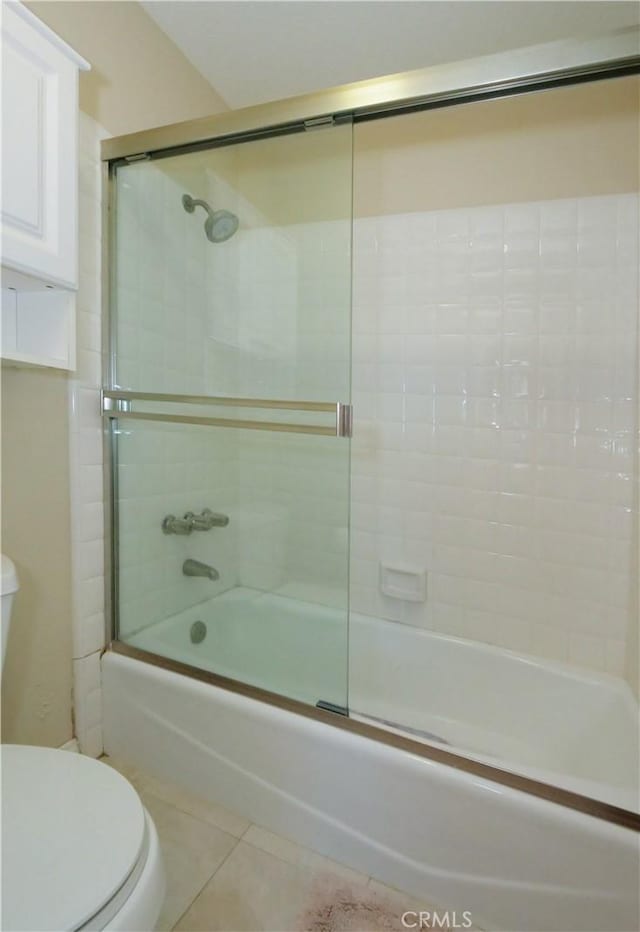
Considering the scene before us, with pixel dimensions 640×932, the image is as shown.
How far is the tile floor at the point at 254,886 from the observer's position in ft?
3.58

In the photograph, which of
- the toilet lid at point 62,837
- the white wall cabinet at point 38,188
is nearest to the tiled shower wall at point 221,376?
the white wall cabinet at point 38,188

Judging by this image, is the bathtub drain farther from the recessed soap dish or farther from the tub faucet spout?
the recessed soap dish

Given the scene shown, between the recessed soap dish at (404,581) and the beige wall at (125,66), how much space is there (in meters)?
1.77

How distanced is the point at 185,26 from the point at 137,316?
3.18 feet

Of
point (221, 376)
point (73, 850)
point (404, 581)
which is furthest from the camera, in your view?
point (404, 581)

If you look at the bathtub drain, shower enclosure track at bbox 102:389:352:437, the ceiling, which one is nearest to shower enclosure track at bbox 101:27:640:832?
shower enclosure track at bbox 102:389:352:437

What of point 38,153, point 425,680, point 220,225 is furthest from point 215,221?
point 425,680

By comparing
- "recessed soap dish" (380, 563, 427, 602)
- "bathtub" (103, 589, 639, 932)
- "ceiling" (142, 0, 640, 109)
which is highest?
"ceiling" (142, 0, 640, 109)

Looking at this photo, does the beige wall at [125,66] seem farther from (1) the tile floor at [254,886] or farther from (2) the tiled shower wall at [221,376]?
(1) the tile floor at [254,886]

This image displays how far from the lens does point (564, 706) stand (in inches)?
61.0

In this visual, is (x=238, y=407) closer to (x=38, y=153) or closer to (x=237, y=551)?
(x=237, y=551)

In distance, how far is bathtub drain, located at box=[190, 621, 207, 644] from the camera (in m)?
1.61

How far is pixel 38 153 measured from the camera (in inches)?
41.9
